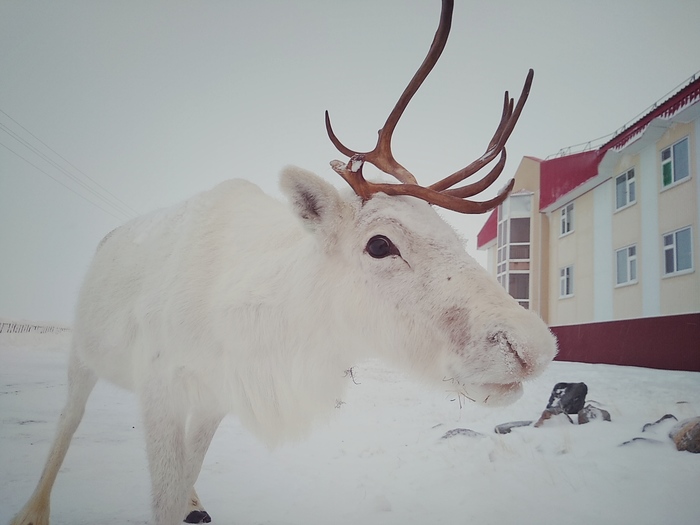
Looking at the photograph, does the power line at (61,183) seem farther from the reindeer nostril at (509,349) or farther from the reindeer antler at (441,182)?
the reindeer nostril at (509,349)

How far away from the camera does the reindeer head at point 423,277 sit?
0.84 meters

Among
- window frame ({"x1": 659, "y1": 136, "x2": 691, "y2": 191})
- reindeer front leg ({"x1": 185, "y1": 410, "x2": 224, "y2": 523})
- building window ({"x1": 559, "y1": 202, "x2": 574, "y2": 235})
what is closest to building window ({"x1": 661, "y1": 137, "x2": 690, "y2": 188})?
window frame ({"x1": 659, "y1": 136, "x2": 691, "y2": 191})

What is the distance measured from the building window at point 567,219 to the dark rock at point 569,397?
2.52ft

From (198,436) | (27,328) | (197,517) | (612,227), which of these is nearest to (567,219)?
(612,227)

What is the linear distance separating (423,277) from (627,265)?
50.2 inches

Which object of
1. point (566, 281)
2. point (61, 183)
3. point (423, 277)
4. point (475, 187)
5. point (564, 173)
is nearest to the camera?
point (423, 277)

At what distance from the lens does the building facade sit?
1.59 meters

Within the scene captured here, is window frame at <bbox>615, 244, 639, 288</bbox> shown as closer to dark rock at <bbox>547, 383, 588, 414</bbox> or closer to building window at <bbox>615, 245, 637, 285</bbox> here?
building window at <bbox>615, 245, 637, 285</bbox>

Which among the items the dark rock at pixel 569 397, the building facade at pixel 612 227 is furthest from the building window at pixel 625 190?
the dark rock at pixel 569 397

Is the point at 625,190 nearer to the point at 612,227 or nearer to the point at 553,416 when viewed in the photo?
the point at 612,227

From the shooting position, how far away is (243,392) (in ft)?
4.16

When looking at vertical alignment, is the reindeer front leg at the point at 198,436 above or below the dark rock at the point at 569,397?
below

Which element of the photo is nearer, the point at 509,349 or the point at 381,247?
the point at 509,349

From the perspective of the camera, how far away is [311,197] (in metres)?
1.12
